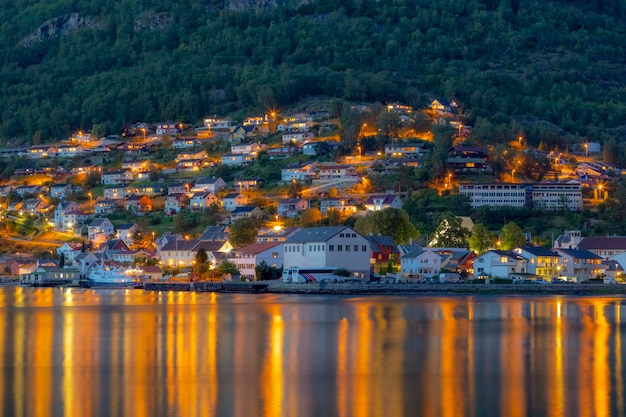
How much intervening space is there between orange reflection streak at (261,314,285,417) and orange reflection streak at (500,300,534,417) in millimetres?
3992

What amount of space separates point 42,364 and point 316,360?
20.3 feet

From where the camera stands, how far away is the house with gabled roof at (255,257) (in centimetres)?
5441

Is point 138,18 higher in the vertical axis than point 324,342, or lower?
higher

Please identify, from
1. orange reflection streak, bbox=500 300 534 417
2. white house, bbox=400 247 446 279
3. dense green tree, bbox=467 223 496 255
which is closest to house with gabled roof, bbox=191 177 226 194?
dense green tree, bbox=467 223 496 255

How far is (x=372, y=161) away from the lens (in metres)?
79.8

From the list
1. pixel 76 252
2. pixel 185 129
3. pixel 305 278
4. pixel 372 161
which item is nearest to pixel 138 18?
pixel 185 129

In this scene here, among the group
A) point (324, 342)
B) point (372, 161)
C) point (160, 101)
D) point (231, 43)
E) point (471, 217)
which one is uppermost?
point (231, 43)

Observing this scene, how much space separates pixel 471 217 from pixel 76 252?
23.6m

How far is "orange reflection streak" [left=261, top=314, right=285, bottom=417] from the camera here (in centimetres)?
1948

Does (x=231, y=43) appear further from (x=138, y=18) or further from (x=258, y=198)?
(x=258, y=198)

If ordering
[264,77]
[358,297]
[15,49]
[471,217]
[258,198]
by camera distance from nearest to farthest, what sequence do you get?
[358,297] → [471,217] → [258,198] → [264,77] → [15,49]

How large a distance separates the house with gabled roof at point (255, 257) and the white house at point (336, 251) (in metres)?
3.93

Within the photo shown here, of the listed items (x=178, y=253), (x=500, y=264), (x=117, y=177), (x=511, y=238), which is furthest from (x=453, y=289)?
(x=117, y=177)

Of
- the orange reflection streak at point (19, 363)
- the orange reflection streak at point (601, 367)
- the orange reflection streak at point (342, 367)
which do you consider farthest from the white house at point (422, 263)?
the orange reflection streak at point (19, 363)
